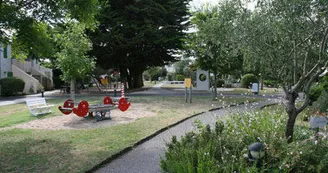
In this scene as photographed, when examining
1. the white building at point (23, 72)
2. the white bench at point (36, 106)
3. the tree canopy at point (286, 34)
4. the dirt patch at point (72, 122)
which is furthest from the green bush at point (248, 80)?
the tree canopy at point (286, 34)

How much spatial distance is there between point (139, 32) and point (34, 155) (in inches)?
881

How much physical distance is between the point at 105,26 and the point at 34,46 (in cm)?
2173

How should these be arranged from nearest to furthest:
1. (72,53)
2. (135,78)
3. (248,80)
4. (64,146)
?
(64,146) < (72,53) < (135,78) < (248,80)

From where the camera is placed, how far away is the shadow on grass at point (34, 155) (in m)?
5.14

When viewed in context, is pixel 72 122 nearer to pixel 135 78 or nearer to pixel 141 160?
pixel 141 160

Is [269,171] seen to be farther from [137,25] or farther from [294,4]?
[137,25]

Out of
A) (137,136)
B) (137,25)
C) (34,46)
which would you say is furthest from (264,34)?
(137,25)

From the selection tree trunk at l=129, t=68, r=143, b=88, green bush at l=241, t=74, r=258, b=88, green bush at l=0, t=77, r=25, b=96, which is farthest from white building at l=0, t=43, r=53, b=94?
green bush at l=241, t=74, r=258, b=88

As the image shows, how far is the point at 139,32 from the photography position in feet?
89.8

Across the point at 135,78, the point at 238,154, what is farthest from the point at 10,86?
the point at 238,154

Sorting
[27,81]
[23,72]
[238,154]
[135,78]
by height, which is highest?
[23,72]

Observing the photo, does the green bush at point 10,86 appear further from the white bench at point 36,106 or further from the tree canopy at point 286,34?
the tree canopy at point 286,34

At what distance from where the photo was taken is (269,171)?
394 centimetres

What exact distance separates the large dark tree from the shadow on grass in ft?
65.7
